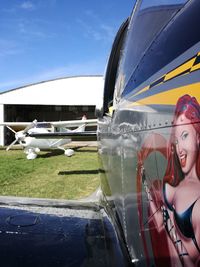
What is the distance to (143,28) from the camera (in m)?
2.09

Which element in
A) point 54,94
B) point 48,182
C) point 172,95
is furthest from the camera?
point 54,94

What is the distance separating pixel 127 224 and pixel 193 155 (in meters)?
1.28

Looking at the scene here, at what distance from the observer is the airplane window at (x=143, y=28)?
165 centimetres

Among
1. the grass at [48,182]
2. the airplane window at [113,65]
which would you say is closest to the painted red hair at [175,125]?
the airplane window at [113,65]

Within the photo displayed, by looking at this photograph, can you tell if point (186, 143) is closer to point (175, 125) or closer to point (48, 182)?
point (175, 125)

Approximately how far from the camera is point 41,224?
2586 millimetres

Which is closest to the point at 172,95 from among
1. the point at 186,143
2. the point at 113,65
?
the point at 186,143

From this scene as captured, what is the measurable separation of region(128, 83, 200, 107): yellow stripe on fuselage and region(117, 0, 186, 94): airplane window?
346mm

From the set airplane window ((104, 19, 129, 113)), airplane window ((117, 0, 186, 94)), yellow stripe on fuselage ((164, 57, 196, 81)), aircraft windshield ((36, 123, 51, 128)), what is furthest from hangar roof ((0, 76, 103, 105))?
yellow stripe on fuselage ((164, 57, 196, 81))

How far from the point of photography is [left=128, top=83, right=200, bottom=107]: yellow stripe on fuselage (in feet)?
3.33

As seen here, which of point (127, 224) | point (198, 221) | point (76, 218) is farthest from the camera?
point (76, 218)

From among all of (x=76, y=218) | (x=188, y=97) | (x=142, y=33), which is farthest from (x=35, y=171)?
(x=188, y=97)

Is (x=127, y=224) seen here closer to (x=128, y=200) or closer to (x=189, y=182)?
(x=128, y=200)

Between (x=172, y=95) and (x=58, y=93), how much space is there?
116 ft
